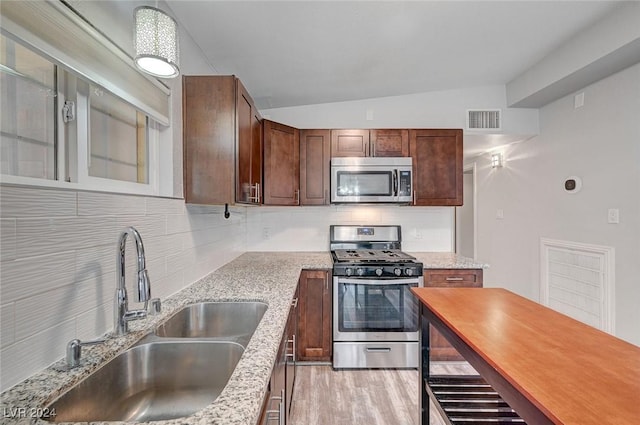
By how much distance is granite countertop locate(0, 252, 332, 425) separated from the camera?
67cm

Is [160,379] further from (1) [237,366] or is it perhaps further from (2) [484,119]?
(2) [484,119]

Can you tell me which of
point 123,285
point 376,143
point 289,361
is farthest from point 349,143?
point 123,285

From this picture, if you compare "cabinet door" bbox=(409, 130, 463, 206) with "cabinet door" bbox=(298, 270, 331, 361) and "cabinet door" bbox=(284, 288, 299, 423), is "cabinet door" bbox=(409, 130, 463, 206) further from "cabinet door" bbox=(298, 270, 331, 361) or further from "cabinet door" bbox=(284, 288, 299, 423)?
"cabinet door" bbox=(284, 288, 299, 423)

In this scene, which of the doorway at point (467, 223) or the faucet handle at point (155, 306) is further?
the doorway at point (467, 223)

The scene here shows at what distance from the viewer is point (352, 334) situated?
8.17ft

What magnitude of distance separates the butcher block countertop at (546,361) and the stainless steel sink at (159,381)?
902mm

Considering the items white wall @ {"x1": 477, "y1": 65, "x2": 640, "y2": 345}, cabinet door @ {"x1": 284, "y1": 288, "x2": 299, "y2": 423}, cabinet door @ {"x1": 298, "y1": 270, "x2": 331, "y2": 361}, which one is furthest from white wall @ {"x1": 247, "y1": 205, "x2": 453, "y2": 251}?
cabinet door @ {"x1": 284, "y1": 288, "x2": 299, "y2": 423}

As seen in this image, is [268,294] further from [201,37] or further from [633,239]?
[633,239]

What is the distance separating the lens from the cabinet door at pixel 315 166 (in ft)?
9.49

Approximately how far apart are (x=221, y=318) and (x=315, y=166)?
1806 mm

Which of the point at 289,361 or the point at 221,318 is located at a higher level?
the point at 221,318

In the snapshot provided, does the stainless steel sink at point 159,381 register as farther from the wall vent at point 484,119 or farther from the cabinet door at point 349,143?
the wall vent at point 484,119

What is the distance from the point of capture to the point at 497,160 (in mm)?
3934

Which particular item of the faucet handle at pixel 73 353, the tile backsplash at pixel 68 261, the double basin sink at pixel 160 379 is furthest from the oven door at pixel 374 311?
the faucet handle at pixel 73 353
